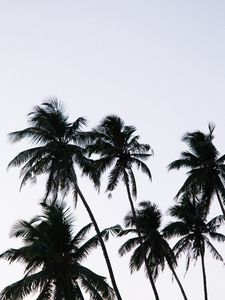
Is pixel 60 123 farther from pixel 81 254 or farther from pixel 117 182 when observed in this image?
pixel 81 254

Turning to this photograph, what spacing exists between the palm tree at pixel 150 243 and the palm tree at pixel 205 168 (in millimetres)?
4118

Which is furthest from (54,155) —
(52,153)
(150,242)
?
(150,242)

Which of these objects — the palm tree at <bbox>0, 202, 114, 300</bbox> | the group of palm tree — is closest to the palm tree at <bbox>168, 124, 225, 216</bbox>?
the group of palm tree

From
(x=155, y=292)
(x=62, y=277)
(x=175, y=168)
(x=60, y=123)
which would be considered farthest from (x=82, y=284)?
(x=175, y=168)

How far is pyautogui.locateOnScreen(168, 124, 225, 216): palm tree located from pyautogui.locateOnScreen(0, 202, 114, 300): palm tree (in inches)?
375

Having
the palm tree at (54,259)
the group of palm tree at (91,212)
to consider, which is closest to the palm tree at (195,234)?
the group of palm tree at (91,212)

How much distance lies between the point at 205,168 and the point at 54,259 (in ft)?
A: 43.0

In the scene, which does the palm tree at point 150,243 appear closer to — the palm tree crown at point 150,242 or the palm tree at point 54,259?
the palm tree crown at point 150,242

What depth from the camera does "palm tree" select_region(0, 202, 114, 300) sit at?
71.2 ft

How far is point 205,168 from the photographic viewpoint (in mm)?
30906

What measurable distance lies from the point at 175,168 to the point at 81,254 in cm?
1173

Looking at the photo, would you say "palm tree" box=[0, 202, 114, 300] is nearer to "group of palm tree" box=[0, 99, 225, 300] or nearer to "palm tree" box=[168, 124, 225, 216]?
"group of palm tree" box=[0, 99, 225, 300]

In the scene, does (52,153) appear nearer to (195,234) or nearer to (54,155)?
(54,155)

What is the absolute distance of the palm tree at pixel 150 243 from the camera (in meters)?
32.1
